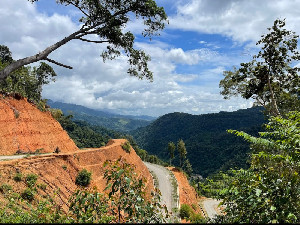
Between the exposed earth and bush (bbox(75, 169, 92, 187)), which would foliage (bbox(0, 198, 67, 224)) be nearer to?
the exposed earth

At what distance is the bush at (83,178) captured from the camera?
1012 inches

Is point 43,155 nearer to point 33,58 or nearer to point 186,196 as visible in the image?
point 33,58

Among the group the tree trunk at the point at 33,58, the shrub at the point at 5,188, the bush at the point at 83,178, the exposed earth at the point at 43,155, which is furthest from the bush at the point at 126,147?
the tree trunk at the point at 33,58

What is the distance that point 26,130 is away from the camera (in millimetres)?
38844

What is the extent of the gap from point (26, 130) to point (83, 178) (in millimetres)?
19262

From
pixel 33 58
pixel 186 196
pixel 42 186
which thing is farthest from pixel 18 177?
pixel 186 196

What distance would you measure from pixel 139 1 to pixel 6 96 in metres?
39.8

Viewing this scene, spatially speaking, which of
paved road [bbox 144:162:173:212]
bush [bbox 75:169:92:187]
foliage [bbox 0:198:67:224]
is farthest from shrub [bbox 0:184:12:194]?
paved road [bbox 144:162:173:212]

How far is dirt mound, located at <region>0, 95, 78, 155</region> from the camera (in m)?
35.2

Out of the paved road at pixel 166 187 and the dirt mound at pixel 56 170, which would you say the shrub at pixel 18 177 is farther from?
the paved road at pixel 166 187

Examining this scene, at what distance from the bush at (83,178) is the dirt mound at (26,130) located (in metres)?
14.1

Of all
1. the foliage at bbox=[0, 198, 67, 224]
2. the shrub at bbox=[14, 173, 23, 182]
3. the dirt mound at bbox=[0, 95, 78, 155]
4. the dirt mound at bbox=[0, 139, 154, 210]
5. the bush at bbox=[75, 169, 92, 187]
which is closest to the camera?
the foliage at bbox=[0, 198, 67, 224]

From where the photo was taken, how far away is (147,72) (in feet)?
43.2

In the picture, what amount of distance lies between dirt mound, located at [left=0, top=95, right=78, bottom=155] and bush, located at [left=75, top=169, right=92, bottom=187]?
14.1 m
